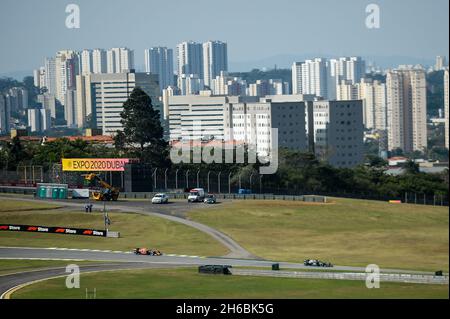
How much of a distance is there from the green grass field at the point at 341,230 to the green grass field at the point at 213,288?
764 cm

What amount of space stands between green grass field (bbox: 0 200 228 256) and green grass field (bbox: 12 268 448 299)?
9978 mm

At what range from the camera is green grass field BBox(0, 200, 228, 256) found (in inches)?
2403

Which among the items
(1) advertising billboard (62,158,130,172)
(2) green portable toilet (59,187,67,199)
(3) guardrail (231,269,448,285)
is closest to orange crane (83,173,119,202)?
(2) green portable toilet (59,187,67,199)

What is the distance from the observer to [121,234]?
217 feet

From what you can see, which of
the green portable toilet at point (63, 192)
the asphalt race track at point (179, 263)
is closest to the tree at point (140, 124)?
the green portable toilet at point (63, 192)

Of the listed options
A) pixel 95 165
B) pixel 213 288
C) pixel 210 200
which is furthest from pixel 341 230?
pixel 95 165

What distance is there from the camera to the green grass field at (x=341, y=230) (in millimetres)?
56531

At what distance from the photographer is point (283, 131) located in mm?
190625

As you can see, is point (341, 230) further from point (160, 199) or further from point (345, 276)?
point (345, 276)

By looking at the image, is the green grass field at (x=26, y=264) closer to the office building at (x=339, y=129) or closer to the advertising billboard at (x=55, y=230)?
the advertising billboard at (x=55, y=230)

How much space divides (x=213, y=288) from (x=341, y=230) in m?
22.5

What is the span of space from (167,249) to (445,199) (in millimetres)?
52483

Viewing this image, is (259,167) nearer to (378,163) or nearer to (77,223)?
(77,223)
